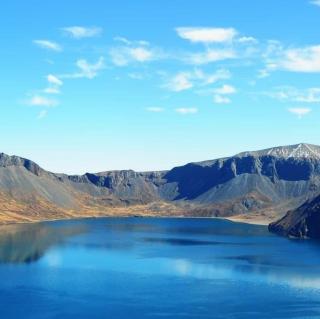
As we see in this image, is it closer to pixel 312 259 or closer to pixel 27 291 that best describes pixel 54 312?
pixel 27 291

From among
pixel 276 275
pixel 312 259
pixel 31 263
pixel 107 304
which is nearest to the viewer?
pixel 107 304

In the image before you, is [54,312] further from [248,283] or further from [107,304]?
[248,283]

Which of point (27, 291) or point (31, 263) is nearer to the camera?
point (27, 291)

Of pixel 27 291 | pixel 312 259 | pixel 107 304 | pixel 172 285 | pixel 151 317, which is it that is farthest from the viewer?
pixel 312 259

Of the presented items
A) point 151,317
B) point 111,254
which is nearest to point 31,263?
point 111,254

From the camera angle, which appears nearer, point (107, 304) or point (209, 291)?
point (107, 304)

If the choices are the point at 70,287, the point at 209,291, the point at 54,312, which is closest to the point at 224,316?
the point at 209,291

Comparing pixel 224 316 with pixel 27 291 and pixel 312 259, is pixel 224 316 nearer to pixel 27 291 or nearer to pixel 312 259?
pixel 27 291

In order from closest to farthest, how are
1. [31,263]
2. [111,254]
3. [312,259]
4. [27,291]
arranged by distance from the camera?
[27,291] < [31,263] < [312,259] < [111,254]

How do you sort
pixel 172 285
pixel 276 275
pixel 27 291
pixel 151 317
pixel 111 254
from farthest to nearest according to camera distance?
pixel 111 254
pixel 276 275
pixel 172 285
pixel 27 291
pixel 151 317
